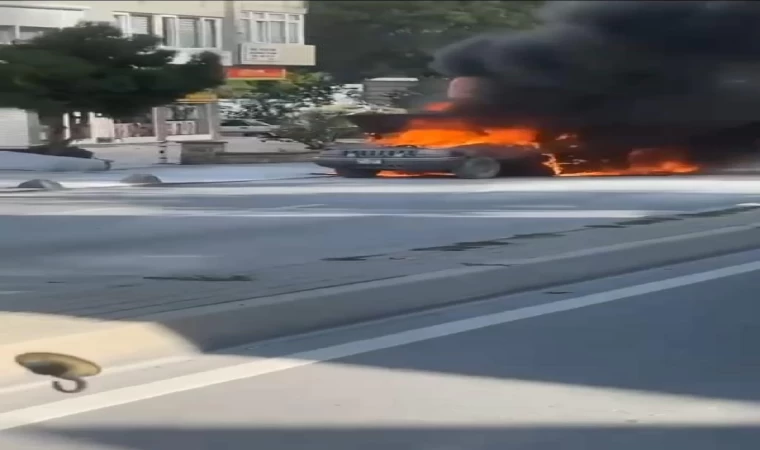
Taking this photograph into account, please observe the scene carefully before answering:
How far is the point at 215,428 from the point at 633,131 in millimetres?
3371

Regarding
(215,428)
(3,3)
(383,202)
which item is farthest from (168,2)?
(383,202)

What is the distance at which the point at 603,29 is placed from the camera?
2.49 metres

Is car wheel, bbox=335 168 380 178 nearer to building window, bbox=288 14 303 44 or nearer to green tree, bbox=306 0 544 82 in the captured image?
building window, bbox=288 14 303 44

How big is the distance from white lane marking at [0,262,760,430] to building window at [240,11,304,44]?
1.92m

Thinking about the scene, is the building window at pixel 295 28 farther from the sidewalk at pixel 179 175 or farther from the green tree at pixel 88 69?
the sidewalk at pixel 179 175

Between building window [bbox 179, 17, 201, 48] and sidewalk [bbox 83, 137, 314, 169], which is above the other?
building window [bbox 179, 17, 201, 48]

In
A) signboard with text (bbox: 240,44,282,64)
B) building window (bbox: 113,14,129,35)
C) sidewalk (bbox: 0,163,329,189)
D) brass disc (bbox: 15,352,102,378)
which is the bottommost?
sidewalk (bbox: 0,163,329,189)

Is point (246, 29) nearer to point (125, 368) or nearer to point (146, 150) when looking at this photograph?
point (125, 368)

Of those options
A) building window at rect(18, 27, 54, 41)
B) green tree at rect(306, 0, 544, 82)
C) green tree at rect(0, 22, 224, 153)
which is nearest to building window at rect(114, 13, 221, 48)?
green tree at rect(0, 22, 224, 153)

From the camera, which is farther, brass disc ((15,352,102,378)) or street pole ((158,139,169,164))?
street pole ((158,139,169,164))

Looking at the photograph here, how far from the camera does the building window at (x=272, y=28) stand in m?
4.08

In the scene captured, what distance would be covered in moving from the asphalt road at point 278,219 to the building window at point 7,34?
13.6 ft

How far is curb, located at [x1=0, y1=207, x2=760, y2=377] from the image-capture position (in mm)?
7172

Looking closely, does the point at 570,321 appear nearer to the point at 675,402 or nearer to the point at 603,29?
the point at 675,402
